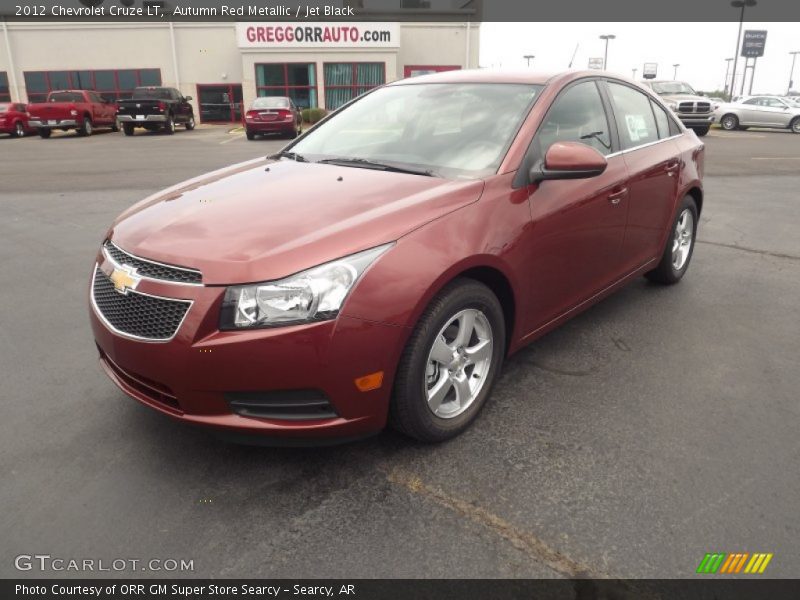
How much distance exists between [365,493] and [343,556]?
36 cm

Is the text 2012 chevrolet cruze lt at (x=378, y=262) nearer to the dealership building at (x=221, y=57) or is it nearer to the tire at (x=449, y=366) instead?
the tire at (x=449, y=366)

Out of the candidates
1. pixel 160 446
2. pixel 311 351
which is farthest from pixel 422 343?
pixel 160 446

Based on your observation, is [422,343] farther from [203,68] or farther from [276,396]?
[203,68]

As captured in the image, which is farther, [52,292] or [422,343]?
[52,292]

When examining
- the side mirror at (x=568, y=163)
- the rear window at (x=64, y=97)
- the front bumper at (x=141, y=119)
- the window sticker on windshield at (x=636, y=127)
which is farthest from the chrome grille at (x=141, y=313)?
the rear window at (x=64, y=97)

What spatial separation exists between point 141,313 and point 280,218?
26.7 inches

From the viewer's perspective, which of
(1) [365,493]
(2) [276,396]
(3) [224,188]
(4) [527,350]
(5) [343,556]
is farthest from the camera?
(4) [527,350]

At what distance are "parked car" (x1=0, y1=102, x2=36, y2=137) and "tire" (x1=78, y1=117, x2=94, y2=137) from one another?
5.64ft

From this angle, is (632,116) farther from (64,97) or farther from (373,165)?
(64,97)

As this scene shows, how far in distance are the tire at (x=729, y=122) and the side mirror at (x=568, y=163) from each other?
94.7 ft

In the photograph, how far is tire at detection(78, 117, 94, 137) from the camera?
942 inches

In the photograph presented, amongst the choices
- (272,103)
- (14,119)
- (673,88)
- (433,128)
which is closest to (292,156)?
(433,128)

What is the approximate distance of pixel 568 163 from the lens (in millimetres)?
3000
